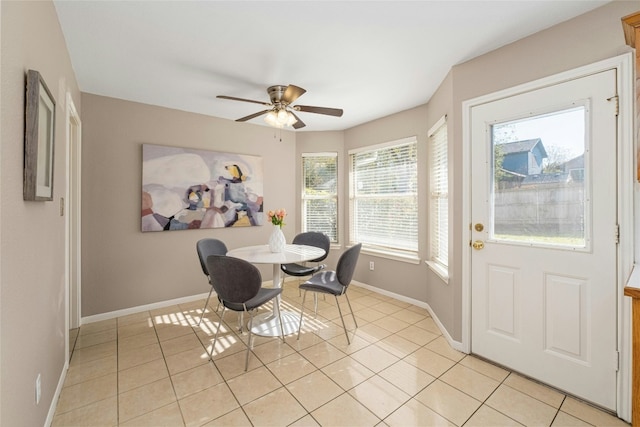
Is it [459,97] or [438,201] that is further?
[438,201]

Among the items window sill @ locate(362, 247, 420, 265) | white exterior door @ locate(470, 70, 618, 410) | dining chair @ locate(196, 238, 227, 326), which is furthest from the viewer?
window sill @ locate(362, 247, 420, 265)

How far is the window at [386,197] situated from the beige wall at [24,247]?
3389 millimetres

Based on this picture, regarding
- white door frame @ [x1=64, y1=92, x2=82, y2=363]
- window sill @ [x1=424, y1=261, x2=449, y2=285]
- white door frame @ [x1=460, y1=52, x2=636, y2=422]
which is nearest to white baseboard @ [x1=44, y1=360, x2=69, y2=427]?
white door frame @ [x1=64, y1=92, x2=82, y2=363]

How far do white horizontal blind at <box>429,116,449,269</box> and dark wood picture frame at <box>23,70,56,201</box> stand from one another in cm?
293

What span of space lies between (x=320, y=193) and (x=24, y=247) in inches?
142

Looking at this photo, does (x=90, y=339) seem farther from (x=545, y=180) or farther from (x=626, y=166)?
(x=626, y=166)

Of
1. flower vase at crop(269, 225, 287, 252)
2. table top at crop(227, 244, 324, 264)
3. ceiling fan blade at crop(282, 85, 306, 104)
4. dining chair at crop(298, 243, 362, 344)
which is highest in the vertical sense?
ceiling fan blade at crop(282, 85, 306, 104)

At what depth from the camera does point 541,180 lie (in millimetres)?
1991

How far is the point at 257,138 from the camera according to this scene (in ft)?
13.8

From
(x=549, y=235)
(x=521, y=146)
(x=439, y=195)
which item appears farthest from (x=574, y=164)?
(x=439, y=195)

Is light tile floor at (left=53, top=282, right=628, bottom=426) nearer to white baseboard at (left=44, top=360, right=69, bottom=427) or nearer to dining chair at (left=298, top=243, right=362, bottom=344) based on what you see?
white baseboard at (left=44, top=360, right=69, bottom=427)

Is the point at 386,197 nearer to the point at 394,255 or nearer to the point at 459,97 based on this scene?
the point at 394,255

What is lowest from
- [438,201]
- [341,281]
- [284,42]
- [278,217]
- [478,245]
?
[341,281]

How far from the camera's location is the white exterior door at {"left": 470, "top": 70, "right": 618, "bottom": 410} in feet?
5.69
